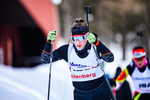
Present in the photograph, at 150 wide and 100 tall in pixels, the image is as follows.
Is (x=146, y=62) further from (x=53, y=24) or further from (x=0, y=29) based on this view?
(x=0, y=29)

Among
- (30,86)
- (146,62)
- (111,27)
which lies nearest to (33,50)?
(111,27)

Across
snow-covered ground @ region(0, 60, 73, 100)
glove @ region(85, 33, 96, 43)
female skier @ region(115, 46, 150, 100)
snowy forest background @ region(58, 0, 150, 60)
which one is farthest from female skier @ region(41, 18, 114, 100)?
snowy forest background @ region(58, 0, 150, 60)

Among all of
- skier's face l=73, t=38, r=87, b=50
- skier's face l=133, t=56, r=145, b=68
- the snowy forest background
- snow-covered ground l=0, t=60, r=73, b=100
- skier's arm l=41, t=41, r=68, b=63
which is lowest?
snow-covered ground l=0, t=60, r=73, b=100

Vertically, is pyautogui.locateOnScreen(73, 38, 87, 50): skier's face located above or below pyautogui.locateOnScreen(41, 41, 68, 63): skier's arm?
above

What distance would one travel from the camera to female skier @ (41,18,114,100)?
8.82 feet

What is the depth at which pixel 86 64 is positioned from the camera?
8.83ft

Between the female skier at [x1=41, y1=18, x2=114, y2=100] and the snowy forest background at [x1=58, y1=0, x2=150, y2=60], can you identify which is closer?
the female skier at [x1=41, y1=18, x2=114, y2=100]

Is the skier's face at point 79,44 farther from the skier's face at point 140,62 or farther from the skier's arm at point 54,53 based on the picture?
the skier's face at point 140,62

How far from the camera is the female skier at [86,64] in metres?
2.69

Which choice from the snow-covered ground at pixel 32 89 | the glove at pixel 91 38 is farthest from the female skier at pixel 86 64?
the snow-covered ground at pixel 32 89

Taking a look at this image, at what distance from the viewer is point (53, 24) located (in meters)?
12.6

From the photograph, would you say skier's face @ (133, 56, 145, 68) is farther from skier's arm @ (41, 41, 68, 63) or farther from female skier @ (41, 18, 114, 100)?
skier's arm @ (41, 41, 68, 63)

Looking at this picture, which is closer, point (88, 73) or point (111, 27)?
point (88, 73)

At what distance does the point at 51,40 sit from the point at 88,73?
71cm
